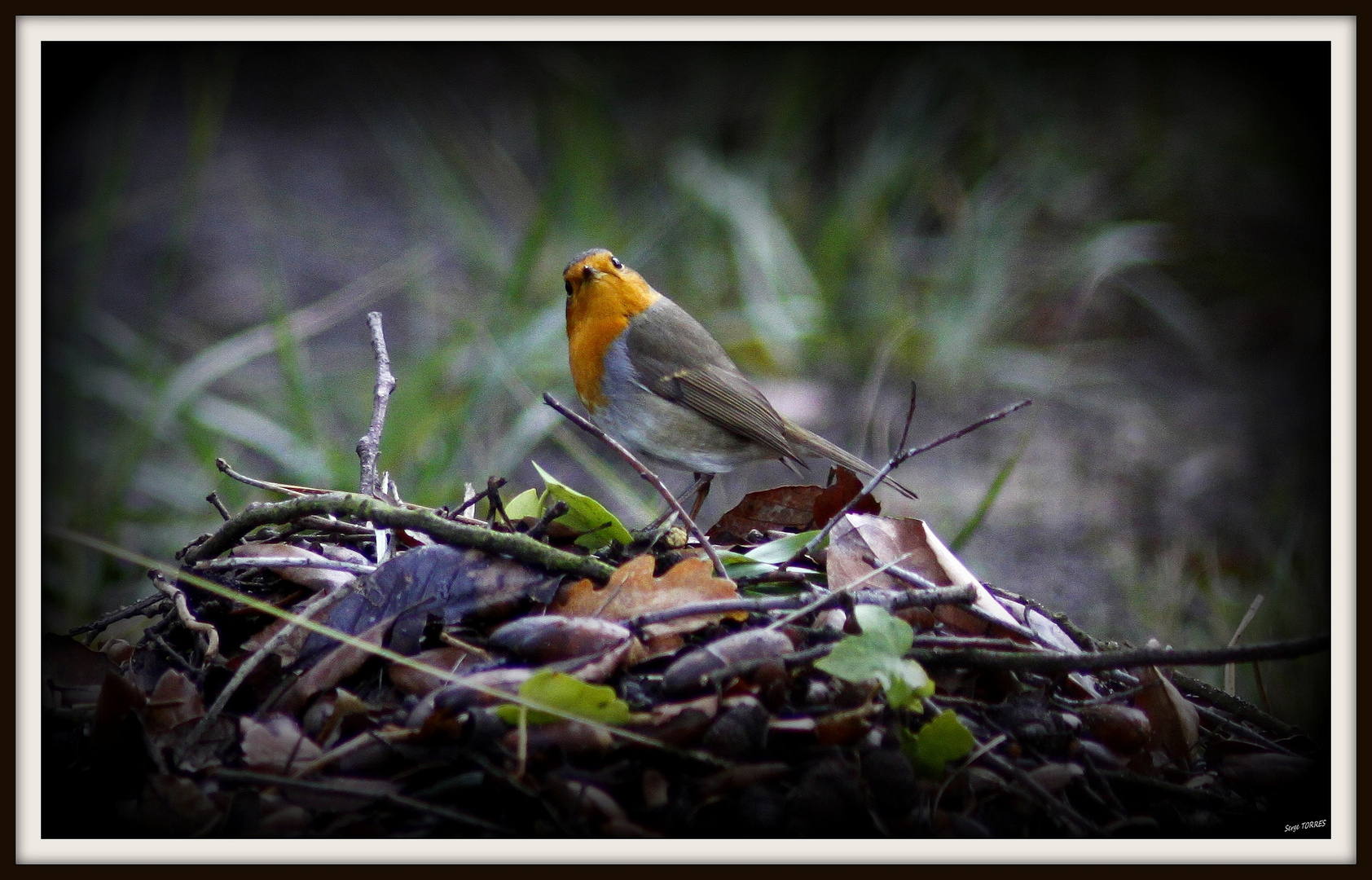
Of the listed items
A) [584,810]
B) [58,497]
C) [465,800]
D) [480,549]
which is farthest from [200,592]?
[58,497]

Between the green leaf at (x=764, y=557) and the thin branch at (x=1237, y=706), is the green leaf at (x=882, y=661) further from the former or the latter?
the thin branch at (x=1237, y=706)

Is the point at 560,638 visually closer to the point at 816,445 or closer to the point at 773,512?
the point at 773,512

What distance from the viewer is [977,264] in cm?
387

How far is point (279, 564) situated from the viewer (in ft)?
4.47

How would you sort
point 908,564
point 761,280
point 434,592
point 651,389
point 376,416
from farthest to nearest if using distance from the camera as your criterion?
point 761,280
point 651,389
point 376,416
point 908,564
point 434,592

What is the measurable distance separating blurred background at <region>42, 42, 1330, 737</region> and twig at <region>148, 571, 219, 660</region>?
83cm

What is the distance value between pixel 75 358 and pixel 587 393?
2017 mm

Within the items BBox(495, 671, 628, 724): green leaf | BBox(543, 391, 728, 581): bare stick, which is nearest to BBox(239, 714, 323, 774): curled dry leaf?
BBox(495, 671, 628, 724): green leaf

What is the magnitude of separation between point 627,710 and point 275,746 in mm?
368

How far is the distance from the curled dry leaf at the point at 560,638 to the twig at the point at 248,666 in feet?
0.78

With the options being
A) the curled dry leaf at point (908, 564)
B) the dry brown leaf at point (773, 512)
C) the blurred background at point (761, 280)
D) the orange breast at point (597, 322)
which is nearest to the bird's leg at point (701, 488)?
the orange breast at point (597, 322)

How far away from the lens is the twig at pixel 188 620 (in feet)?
4.12

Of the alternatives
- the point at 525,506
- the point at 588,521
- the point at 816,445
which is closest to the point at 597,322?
the point at 816,445

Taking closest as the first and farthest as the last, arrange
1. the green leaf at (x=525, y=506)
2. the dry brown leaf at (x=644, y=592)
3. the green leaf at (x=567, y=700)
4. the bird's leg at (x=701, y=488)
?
1. the green leaf at (x=567, y=700)
2. the dry brown leaf at (x=644, y=592)
3. the green leaf at (x=525, y=506)
4. the bird's leg at (x=701, y=488)
